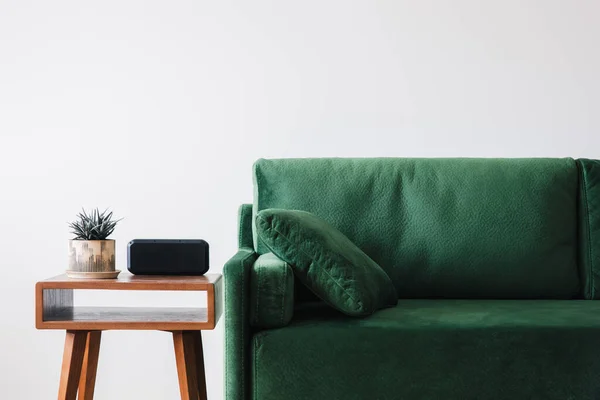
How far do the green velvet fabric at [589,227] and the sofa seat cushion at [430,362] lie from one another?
0.58 meters

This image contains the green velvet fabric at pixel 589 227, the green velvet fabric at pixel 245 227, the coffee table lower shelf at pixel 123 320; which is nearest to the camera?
the coffee table lower shelf at pixel 123 320

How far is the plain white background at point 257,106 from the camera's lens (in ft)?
9.75

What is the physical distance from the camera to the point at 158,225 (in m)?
2.97

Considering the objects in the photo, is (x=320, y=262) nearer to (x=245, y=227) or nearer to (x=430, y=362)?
(x=430, y=362)

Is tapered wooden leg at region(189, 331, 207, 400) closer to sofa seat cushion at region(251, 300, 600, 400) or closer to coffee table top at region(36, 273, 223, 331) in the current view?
coffee table top at region(36, 273, 223, 331)

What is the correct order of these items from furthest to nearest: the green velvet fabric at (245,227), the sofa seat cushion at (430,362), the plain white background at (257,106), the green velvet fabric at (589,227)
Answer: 1. the plain white background at (257,106)
2. the green velvet fabric at (245,227)
3. the green velvet fabric at (589,227)
4. the sofa seat cushion at (430,362)

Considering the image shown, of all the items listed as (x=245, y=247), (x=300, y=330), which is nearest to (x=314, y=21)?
(x=245, y=247)

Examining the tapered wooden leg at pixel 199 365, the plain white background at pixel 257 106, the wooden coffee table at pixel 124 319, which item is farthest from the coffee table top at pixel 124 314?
the plain white background at pixel 257 106

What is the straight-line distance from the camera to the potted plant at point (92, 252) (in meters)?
2.44

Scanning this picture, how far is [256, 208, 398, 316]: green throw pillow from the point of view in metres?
2.04

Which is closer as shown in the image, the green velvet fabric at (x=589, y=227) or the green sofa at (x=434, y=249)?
the green sofa at (x=434, y=249)

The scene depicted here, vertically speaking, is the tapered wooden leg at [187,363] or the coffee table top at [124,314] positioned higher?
the coffee table top at [124,314]

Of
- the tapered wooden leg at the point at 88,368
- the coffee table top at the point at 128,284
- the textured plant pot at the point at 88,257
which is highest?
the textured plant pot at the point at 88,257

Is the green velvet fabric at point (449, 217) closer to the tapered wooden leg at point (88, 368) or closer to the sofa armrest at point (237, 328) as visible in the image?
the sofa armrest at point (237, 328)
